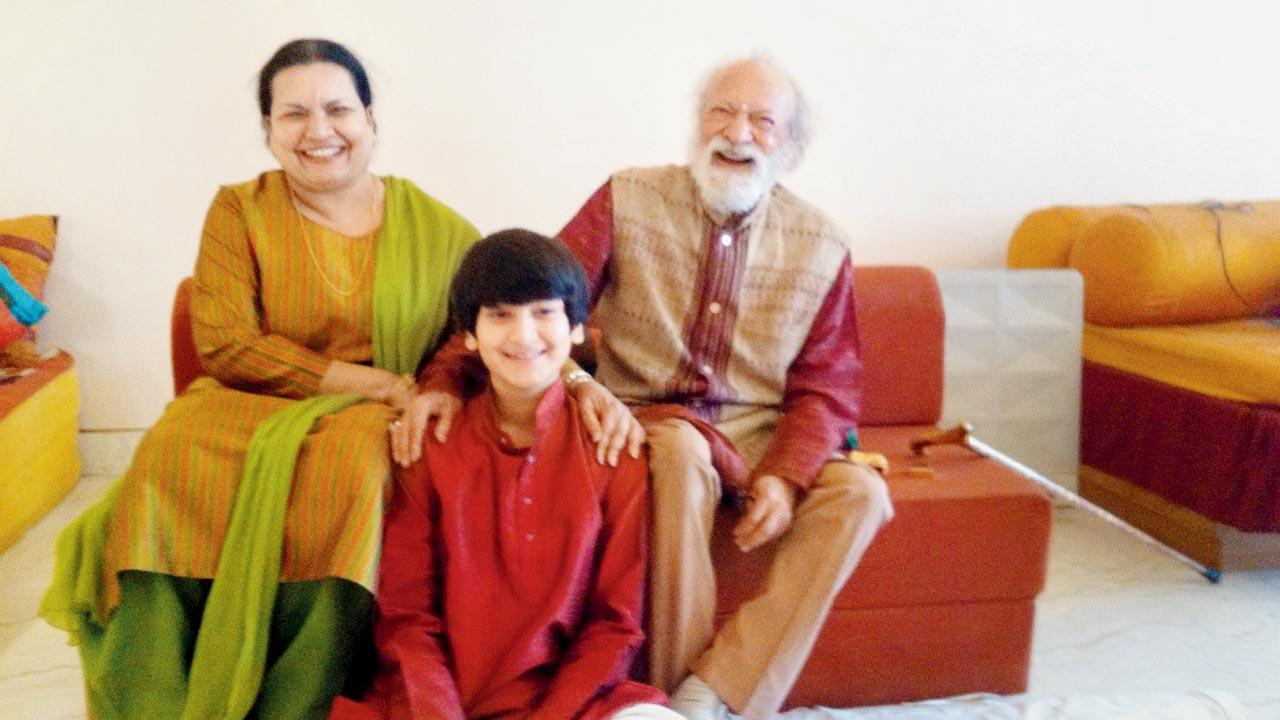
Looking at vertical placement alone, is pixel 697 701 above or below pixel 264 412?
below

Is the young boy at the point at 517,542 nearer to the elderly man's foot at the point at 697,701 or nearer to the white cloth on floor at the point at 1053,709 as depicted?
the elderly man's foot at the point at 697,701

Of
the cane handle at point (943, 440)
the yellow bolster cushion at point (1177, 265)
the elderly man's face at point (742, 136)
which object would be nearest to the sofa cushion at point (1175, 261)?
the yellow bolster cushion at point (1177, 265)

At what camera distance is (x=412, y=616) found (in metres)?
1.49

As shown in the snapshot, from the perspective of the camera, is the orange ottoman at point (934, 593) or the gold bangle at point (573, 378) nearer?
the gold bangle at point (573, 378)

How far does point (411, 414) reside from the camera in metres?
1.64

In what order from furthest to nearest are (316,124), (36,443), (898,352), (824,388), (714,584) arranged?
(36,443) < (898,352) < (824,388) < (316,124) < (714,584)

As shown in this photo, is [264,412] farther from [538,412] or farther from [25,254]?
[25,254]

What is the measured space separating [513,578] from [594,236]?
72 centimetres

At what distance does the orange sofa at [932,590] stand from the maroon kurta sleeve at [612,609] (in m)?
0.29

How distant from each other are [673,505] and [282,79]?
1.05m

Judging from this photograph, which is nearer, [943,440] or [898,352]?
[943,440]

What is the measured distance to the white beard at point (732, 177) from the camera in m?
1.93

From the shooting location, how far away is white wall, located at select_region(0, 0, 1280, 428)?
2.85 meters

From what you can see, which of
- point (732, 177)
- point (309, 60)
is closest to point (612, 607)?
point (732, 177)
